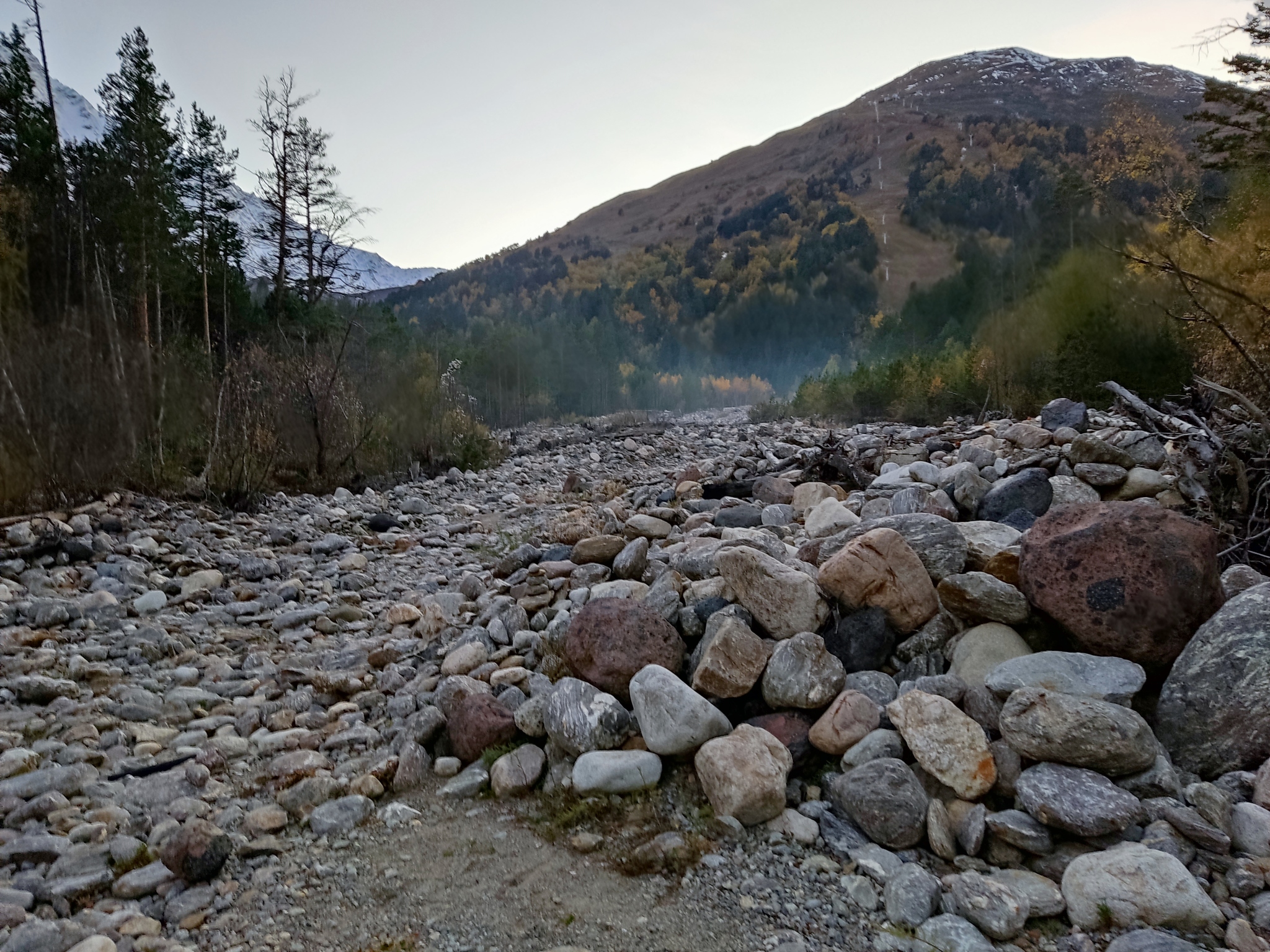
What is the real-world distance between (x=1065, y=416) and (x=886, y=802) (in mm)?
4006

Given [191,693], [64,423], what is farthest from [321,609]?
[64,423]

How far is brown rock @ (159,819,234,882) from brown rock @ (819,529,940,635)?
2.22m

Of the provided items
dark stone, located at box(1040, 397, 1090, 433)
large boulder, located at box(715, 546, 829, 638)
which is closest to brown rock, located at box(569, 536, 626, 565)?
large boulder, located at box(715, 546, 829, 638)

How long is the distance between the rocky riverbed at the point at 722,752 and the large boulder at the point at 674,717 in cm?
1

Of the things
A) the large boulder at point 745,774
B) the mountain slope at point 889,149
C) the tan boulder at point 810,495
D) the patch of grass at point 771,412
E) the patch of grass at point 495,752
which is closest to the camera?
the large boulder at point 745,774

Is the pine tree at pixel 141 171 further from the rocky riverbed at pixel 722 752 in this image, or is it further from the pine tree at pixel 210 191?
the rocky riverbed at pixel 722 752

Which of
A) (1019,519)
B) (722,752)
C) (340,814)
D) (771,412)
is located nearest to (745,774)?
(722,752)

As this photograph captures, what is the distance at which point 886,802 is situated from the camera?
6.51 ft

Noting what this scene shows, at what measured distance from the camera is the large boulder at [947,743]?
6.51 feet

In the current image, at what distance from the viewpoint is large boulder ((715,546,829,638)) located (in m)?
2.75

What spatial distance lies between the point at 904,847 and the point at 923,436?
605 centimetres

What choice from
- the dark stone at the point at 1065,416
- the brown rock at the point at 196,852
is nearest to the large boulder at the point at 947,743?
the brown rock at the point at 196,852

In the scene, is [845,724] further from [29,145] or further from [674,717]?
[29,145]

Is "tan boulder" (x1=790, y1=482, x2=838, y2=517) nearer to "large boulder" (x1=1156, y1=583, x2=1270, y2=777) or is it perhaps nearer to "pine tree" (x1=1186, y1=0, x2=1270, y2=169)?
"large boulder" (x1=1156, y1=583, x2=1270, y2=777)
